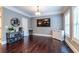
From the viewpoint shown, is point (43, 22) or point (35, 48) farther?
point (43, 22)

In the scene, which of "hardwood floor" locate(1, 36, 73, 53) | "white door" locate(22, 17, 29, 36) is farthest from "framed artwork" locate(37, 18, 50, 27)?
"hardwood floor" locate(1, 36, 73, 53)

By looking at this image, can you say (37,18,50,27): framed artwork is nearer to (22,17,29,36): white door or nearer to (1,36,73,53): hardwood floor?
(22,17,29,36): white door

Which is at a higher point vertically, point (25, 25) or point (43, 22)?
point (43, 22)

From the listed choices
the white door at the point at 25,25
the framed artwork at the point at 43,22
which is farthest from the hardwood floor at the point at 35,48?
the framed artwork at the point at 43,22

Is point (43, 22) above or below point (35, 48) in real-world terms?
above

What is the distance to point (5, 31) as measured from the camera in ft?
18.7

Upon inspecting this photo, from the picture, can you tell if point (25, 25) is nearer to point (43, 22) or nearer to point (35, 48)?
point (43, 22)

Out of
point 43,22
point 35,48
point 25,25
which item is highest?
point 43,22

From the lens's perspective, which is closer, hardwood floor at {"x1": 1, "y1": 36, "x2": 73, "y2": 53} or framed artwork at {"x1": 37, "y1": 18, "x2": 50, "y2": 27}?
hardwood floor at {"x1": 1, "y1": 36, "x2": 73, "y2": 53}

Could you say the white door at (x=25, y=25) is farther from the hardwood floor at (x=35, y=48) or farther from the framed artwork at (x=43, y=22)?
the hardwood floor at (x=35, y=48)

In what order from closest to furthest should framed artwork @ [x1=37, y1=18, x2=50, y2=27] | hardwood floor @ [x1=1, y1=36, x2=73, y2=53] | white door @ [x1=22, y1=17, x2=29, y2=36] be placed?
hardwood floor @ [x1=1, y1=36, x2=73, y2=53] < white door @ [x1=22, y1=17, x2=29, y2=36] < framed artwork @ [x1=37, y1=18, x2=50, y2=27]

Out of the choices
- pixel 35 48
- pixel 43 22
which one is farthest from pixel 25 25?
pixel 35 48
